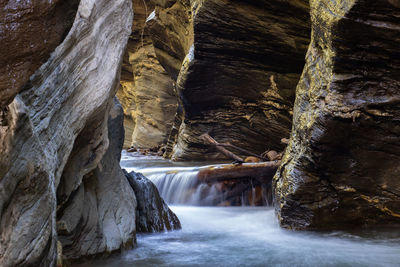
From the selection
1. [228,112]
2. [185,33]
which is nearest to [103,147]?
[228,112]

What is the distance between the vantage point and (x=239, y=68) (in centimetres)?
952

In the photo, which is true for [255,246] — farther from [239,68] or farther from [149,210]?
[239,68]

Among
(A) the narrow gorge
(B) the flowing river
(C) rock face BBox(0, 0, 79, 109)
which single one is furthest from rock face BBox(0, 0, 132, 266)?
(B) the flowing river

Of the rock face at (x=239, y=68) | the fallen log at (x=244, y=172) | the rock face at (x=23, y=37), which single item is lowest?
the fallen log at (x=244, y=172)

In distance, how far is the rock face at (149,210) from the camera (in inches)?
187

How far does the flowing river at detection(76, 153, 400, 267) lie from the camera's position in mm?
3619

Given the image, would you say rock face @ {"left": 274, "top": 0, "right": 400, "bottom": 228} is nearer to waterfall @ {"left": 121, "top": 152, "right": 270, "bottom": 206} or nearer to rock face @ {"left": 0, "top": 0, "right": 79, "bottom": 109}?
waterfall @ {"left": 121, "top": 152, "right": 270, "bottom": 206}

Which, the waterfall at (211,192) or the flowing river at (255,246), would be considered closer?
the flowing river at (255,246)

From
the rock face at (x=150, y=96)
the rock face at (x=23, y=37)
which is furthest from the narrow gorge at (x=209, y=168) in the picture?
the rock face at (x=150, y=96)

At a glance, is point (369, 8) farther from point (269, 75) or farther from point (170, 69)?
point (170, 69)

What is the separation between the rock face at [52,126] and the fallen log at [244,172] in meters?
3.66

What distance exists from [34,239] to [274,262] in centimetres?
254

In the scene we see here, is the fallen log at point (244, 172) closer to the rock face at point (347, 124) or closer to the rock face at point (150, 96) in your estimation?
the rock face at point (347, 124)

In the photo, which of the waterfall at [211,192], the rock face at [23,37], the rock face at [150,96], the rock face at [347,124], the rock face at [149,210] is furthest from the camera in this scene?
the rock face at [150,96]
